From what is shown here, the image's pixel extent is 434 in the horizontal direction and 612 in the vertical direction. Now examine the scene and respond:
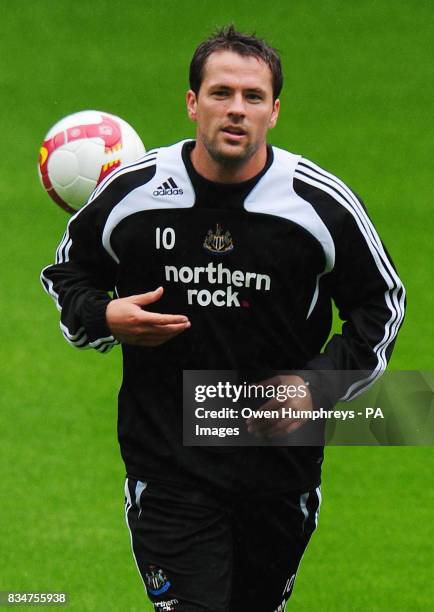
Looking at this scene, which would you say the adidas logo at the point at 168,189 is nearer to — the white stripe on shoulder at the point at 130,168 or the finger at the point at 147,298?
the white stripe on shoulder at the point at 130,168

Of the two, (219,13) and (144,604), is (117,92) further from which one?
(144,604)

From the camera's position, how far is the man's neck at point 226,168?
5750 mm

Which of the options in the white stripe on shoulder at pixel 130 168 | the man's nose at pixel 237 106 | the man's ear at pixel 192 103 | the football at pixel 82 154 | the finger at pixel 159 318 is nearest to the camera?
the finger at pixel 159 318

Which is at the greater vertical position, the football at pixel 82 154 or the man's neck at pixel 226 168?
the football at pixel 82 154

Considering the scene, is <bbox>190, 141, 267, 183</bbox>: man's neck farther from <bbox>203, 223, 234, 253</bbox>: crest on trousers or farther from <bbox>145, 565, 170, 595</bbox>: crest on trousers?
<bbox>145, 565, 170, 595</bbox>: crest on trousers

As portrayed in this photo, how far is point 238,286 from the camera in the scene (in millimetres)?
5738

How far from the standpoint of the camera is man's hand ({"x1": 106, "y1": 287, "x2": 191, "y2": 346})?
550cm

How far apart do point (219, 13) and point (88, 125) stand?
8364 mm

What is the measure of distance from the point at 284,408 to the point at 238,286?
47 centimetres

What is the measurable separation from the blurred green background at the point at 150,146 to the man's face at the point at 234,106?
2890mm

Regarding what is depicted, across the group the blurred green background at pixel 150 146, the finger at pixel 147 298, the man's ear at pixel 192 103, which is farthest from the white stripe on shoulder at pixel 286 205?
the blurred green background at pixel 150 146

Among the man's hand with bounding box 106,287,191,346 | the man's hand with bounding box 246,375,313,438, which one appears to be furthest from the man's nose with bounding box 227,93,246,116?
the man's hand with bounding box 246,375,313,438

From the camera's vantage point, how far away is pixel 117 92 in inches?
628

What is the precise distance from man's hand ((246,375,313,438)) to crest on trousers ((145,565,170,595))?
2.02 feet
